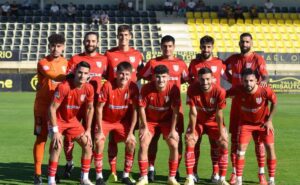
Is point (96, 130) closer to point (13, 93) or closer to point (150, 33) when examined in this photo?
point (13, 93)

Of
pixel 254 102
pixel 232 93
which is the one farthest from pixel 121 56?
pixel 254 102

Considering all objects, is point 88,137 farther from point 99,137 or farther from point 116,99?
point 116,99

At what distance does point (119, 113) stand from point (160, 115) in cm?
61

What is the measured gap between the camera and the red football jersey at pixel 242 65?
9.66 meters

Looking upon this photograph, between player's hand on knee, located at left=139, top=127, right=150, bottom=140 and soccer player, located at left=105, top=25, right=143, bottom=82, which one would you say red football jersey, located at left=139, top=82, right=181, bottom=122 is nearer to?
player's hand on knee, located at left=139, top=127, right=150, bottom=140

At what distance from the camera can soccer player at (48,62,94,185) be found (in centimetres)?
850

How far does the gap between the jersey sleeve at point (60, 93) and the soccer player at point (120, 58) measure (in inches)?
43.9

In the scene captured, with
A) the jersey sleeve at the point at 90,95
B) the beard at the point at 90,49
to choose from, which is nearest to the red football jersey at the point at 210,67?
the beard at the point at 90,49

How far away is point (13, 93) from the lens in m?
28.9

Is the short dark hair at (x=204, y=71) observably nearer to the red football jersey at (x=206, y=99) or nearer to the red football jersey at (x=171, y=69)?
the red football jersey at (x=206, y=99)

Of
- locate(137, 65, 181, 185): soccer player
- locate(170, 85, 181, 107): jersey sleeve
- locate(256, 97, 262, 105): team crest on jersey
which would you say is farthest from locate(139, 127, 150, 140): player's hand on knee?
locate(256, 97, 262, 105): team crest on jersey

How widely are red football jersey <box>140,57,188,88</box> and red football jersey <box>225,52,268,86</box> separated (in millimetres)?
767

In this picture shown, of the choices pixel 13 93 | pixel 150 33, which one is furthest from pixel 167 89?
pixel 150 33

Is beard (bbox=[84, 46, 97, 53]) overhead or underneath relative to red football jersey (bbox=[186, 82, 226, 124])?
overhead
